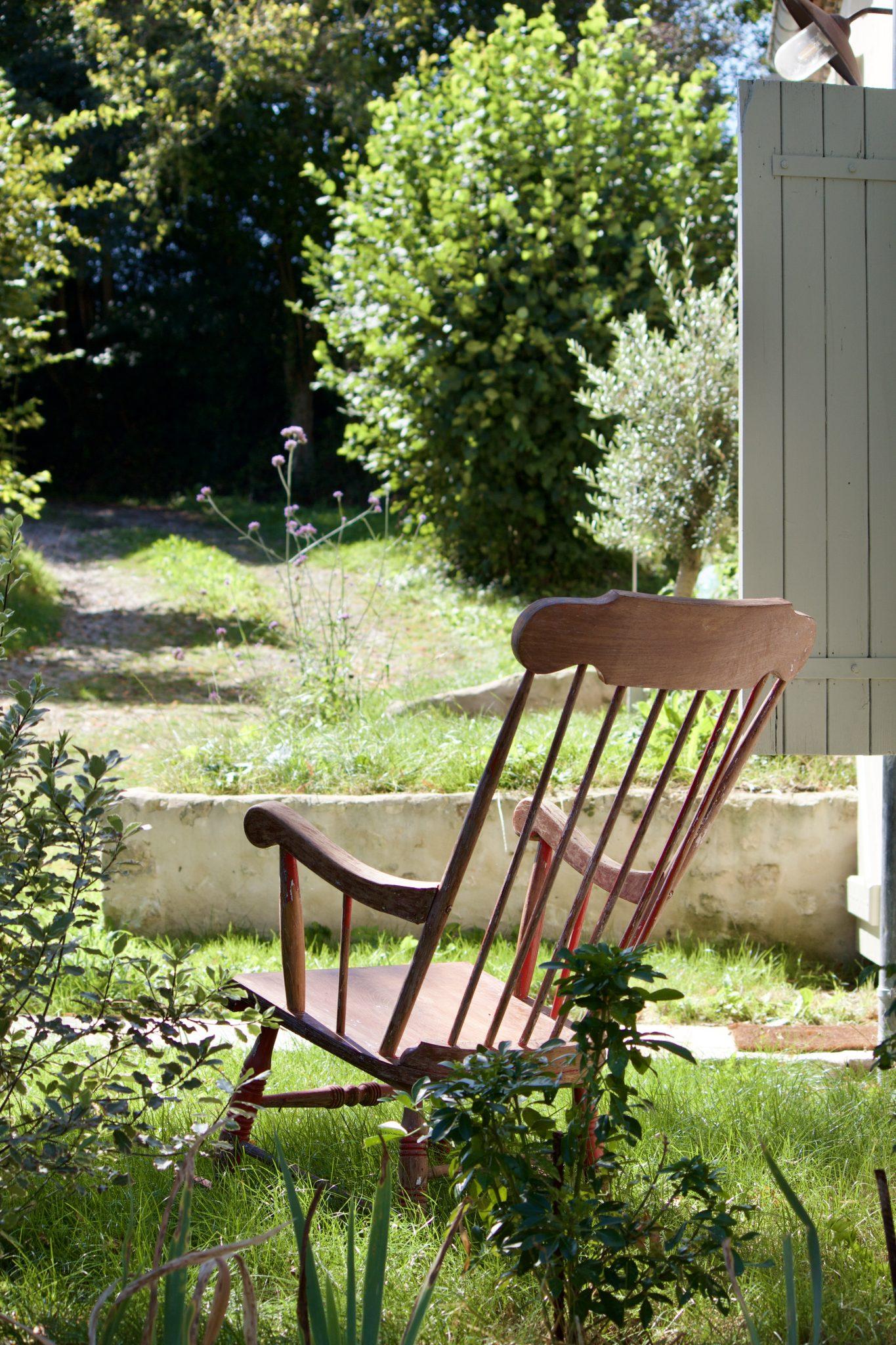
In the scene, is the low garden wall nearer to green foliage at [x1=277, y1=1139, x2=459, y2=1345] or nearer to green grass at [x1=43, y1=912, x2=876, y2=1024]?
green grass at [x1=43, y1=912, x2=876, y2=1024]

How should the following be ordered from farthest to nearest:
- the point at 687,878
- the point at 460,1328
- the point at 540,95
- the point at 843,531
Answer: the point at 540,95 < the point at 687,878 < the point at 843,531 < the point at 460,1328

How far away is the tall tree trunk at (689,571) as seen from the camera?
5309 millimetres

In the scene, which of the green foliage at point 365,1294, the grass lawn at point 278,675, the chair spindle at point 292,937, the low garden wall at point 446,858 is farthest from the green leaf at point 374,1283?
the grass lawn at point 278,675

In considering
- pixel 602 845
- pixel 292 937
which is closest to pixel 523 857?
pixel 602 845

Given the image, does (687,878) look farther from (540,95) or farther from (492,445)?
(540,95)

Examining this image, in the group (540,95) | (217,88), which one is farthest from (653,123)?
(217,88)

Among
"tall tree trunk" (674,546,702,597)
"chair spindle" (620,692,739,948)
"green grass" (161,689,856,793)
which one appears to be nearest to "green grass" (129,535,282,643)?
"tall tree trunk" (674,546,702,597)

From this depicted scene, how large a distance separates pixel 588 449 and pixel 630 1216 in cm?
683

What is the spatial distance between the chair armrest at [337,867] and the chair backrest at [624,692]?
0.03 m

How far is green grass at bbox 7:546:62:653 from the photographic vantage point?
795 cm

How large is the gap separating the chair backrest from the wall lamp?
171 cm

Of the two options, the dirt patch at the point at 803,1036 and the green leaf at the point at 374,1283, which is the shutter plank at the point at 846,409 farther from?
the green leaf at the point at 374,1283

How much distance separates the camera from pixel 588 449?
7.86 meters

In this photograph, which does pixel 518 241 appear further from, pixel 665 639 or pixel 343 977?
pixel 343 977
